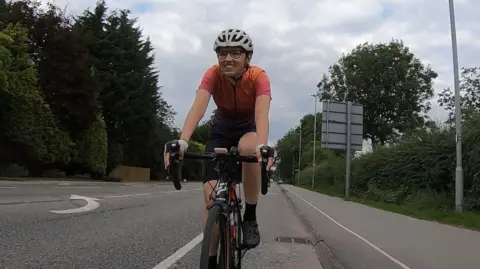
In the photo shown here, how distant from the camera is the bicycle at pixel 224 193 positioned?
3512 mm

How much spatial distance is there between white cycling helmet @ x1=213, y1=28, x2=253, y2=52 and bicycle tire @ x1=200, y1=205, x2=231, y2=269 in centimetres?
133

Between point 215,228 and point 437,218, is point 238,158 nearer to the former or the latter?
point 215,228

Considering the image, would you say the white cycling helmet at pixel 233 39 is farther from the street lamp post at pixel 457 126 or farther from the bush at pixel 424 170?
the bush at pixel 424 170

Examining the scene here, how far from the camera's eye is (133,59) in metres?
51.4

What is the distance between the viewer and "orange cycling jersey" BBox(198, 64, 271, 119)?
4.31 metres

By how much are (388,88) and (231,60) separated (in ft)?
195

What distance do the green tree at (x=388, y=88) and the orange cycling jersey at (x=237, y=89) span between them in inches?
2277

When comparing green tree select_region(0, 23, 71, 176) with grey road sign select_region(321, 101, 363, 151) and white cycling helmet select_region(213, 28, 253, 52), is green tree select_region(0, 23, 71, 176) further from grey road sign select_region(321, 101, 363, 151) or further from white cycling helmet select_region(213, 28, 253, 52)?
white cycling helmet select_region(213, 28, 253, 52)

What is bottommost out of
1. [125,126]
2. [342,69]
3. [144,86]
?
[125,126]

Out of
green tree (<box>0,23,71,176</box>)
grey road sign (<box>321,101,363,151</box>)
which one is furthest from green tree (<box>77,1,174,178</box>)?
grey road sign (<box>321,101,363,151</box>)

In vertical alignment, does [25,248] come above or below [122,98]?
below

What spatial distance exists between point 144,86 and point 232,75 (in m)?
47.8

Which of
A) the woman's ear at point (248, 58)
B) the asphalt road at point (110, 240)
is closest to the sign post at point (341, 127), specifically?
the asphalt road at point (110, 240)

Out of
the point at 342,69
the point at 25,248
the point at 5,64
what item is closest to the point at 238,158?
the point at 25,248
